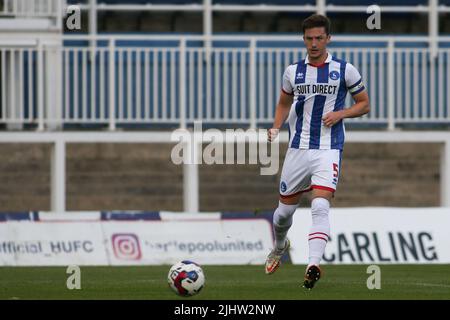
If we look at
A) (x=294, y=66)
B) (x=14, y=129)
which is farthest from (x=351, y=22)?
(x=294, y=66)

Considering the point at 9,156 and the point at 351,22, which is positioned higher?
the point at 351,22

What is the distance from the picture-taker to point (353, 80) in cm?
1412

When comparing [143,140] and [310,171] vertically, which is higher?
[143,140]

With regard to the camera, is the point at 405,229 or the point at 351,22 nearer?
the point at 405,229

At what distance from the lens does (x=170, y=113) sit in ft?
76.0

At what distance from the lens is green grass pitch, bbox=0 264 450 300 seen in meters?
12.8

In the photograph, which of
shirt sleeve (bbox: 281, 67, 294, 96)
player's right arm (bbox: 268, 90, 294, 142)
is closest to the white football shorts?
player's right arm (bbox: 268, 90, 294, 142)

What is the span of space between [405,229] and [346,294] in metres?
7.59

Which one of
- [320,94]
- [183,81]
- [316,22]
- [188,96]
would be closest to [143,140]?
[183,81]

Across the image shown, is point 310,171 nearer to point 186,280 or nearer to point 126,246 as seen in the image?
point 186,280

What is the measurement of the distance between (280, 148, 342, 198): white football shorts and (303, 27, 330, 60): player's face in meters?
0.98

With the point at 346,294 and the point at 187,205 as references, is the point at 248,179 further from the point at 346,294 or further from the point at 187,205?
the point at 346,294

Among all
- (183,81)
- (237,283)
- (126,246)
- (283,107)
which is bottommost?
(237,283)

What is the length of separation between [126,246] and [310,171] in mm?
6461
